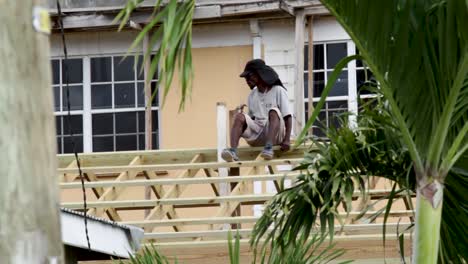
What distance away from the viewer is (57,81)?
67.0 ft

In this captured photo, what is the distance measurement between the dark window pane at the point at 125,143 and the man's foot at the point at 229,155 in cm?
467

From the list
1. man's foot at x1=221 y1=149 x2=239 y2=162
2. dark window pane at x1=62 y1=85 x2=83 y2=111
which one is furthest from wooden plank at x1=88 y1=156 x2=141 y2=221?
dark window pane at x1=62 y1=85 x2=83 y2=111

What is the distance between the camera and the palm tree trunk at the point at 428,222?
6.90 meters

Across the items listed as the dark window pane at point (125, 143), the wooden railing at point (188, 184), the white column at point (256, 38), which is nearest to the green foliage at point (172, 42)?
the wooden railing at point (188, 184)

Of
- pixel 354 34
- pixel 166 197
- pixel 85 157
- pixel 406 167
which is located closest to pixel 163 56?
pixel 354 34

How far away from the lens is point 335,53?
1934 centimetres

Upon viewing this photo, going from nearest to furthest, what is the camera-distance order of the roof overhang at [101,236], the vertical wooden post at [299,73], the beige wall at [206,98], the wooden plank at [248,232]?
the roof overhang at [101,236], the wooden plank at [248,232], the vertical wooden post at [299,73], the beige wall at [206,98]

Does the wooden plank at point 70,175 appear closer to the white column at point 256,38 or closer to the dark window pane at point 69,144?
the dark window pane at point 69,144

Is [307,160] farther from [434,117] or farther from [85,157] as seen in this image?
[85,157]

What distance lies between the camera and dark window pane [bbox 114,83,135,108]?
20219 mm

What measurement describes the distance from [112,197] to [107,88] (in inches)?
217

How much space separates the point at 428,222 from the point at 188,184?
787 centimetres

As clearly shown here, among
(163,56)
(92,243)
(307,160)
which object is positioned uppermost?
(163,56)

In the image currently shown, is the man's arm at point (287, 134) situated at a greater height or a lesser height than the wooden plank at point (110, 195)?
greater
